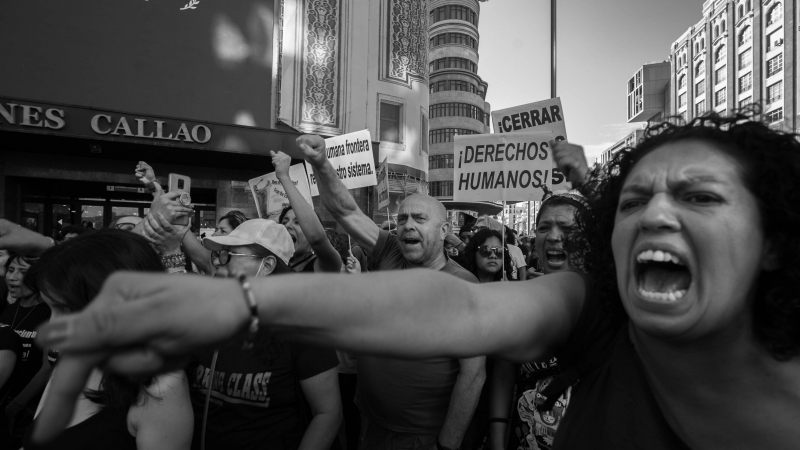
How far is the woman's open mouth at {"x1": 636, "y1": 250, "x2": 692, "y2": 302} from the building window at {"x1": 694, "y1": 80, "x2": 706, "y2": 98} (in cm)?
7868

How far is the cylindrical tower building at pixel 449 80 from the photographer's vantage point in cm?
5134

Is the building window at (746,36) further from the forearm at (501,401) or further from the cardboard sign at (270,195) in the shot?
the forearm at (501,401)

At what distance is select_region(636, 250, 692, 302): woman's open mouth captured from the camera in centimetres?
116

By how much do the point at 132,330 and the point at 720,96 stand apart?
7599 centimetres

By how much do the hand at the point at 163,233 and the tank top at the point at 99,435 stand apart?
4.21ft

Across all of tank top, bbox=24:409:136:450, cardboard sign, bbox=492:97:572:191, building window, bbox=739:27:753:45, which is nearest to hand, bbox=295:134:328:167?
tank top, bbox=24:409:136:450

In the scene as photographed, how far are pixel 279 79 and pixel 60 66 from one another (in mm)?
4942

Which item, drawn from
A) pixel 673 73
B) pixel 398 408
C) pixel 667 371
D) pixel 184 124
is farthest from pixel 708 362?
pixel 673 73

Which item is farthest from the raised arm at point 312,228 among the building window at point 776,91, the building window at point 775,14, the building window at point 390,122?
the building window at point 775,14

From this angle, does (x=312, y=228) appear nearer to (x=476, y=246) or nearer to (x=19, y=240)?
(x=19, y=240)

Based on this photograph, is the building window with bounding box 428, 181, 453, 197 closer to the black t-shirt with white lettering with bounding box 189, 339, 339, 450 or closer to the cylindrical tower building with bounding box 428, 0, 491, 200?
the cylindrical tower building with bounding box 428, 0, 491, 200

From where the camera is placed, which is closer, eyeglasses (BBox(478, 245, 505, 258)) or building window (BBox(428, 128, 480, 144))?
eyeglasses (BBox(478, 245, 505, 258))

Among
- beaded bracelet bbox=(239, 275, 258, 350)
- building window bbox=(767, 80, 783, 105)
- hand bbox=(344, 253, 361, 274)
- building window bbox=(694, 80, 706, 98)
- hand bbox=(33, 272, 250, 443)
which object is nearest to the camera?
hand bbox=(33, 272, 250, 443)

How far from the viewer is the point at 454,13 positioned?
5116 centimetres
